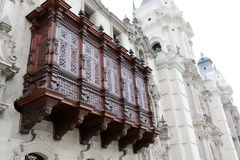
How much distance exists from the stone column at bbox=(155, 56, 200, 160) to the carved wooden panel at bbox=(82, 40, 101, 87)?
9814 mm

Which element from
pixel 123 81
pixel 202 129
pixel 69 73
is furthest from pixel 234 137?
pixel 69 73

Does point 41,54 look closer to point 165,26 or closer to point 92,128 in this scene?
point 92,128

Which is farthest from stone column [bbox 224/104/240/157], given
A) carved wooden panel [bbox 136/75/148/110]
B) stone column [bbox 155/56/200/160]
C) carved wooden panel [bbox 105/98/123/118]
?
carved wooden panel [bbox 105/98/123/118]

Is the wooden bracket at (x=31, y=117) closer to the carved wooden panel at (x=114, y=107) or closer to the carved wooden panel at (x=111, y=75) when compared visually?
the carved wooden panel at (x=114, y=107)

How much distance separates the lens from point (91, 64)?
29.8ft

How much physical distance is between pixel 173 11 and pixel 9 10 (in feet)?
76.8

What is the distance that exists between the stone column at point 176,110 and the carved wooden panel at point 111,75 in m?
8.57

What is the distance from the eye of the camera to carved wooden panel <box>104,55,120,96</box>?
31.2ft

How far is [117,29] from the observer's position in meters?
15.4

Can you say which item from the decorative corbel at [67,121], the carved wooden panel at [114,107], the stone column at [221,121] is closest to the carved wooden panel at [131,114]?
the carved wooden panel at [114,107]

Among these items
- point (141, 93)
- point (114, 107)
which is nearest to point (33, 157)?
point (114, 107)

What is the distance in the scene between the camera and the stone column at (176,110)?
16.5 metres

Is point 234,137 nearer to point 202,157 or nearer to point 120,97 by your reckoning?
point 202,157

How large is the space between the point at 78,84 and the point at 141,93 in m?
4.62
